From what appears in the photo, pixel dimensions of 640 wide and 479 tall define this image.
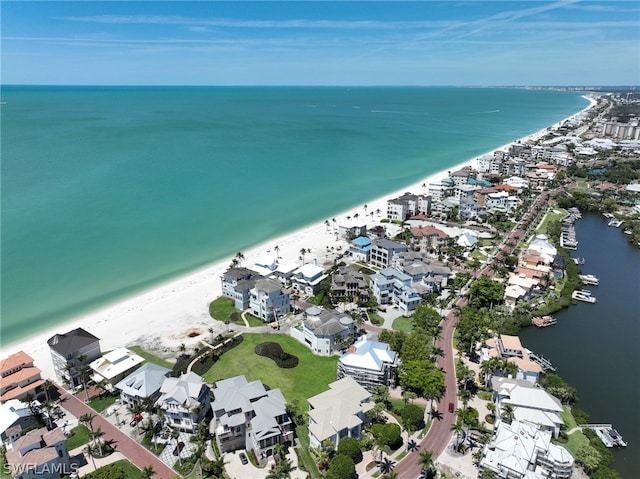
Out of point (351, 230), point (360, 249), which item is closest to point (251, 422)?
point (360, 249)

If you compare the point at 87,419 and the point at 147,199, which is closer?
the point at 87,419

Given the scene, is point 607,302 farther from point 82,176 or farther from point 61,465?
point 82,176

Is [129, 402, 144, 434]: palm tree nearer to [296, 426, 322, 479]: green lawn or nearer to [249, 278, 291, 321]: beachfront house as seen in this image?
[296, 426, 322, 479]: green lawn

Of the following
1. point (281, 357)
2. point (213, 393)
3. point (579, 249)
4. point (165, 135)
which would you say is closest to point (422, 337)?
point (281, 357)

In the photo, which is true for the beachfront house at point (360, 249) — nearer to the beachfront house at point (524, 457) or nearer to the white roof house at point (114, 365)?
the white roof house at point (114, 365)

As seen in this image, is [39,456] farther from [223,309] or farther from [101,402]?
[223,309]

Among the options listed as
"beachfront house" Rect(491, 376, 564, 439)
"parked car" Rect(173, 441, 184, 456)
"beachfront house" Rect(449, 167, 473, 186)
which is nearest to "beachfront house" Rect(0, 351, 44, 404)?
"parked car" Rect(173, 441, 184, 456)
